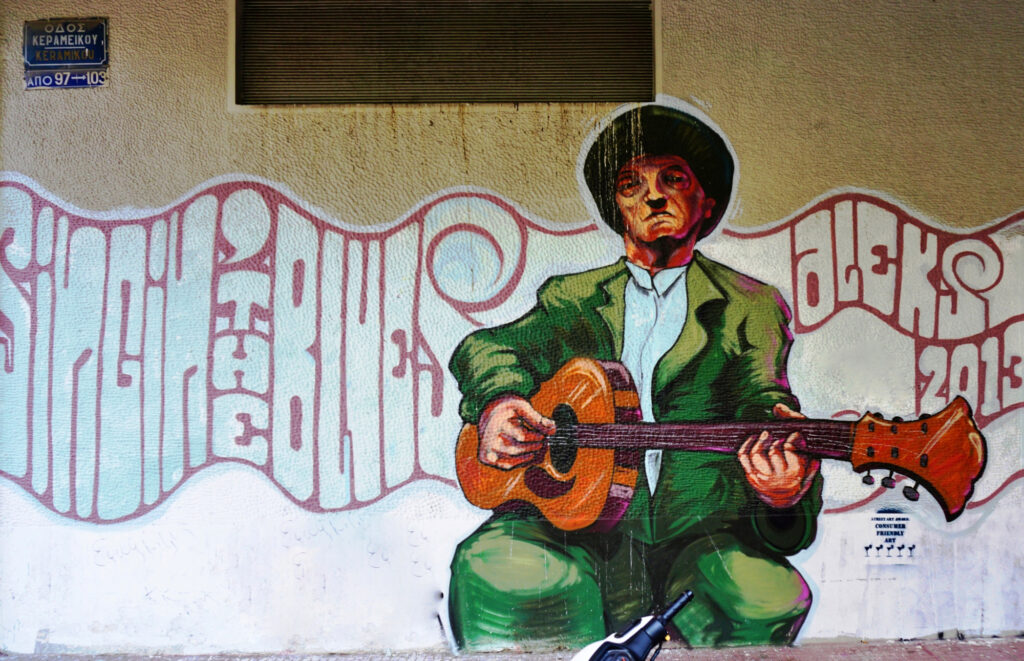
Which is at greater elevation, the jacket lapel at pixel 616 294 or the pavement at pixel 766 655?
the jacket lapel at pixel 616 294

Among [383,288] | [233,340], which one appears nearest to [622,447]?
[383,288]

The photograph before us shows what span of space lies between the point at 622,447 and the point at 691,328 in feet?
2.50

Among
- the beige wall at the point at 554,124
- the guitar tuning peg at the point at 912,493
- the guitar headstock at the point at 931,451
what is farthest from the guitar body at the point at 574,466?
the guitar tuning peg at the point at 912,493

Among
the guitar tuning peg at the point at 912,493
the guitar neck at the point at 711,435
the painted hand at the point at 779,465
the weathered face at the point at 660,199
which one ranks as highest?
the weathered face at the point at 660,199

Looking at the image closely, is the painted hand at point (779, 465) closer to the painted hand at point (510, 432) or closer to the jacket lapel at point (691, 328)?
the jacket lapel at point (691, 328)

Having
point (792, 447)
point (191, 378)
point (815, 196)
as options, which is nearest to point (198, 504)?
point (191, 378)

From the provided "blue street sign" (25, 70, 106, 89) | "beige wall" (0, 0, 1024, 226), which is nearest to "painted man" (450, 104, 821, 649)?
"beige wall" (0, 0, 1024, 226)

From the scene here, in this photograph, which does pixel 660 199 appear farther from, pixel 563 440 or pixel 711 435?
pixel 563 440

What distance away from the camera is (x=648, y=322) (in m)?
4.29

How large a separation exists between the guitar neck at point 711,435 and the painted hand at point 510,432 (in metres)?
0.20

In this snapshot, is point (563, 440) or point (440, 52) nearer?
point (563, 440)

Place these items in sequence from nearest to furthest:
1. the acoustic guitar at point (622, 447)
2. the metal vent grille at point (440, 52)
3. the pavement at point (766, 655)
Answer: the pavement at point (766, 655) → the acoustic guitar at point (622, 447) → the metal vent grille at point (440, 52)

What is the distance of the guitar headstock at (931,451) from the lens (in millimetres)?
4285

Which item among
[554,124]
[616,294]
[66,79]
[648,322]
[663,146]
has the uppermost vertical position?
[66,79]
